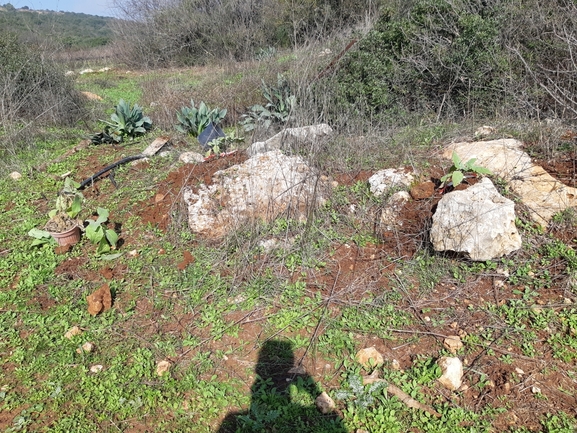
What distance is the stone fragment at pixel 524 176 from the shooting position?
304 cm

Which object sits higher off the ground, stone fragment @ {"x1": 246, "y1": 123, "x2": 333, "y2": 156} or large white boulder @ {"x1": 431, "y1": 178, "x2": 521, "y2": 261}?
stone fragment @ {"x1": 246, "y1": 123, "x2": 333, "y2": 156}

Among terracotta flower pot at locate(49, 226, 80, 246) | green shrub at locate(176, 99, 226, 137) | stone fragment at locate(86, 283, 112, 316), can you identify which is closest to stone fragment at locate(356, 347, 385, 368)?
stone fragment at locate(86, 283, 112, 316)

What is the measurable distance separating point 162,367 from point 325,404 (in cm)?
97

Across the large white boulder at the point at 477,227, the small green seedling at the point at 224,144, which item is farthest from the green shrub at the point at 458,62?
the large white boulder at the point at 477,227

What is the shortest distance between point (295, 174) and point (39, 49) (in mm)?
7718

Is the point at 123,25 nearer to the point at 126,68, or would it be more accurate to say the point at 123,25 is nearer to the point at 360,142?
the point at 126,68

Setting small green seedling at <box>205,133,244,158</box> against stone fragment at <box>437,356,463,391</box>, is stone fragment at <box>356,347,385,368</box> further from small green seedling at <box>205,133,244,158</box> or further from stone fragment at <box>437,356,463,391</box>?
small green seedling at <box>205,133,244,158</box>

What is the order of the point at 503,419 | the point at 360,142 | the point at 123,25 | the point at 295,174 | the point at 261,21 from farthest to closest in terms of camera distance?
the point at 123,25 < the point at 261,21 < the point at 360,142 < the point at 295,174 < the point at 503,419

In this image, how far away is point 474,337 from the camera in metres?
2.35

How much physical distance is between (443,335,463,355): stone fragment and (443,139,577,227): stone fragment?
4.46ft

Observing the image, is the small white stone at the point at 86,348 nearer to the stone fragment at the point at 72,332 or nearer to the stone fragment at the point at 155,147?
the stone fragment at the point at 72,332

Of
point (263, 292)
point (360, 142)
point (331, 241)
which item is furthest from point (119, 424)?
point (360, 142)

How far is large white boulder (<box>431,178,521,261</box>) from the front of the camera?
2711 millimetres

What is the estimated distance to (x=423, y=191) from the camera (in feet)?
11.0
